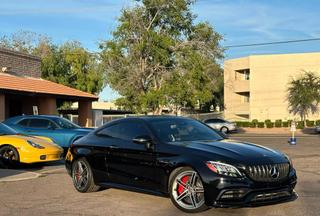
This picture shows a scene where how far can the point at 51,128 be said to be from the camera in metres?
18.7

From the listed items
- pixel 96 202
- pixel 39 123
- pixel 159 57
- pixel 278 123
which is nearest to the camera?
pixel 96 202

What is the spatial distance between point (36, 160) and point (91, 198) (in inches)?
211

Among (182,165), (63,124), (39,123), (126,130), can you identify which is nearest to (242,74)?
(63,124)

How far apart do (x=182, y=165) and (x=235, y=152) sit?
0.83 meters

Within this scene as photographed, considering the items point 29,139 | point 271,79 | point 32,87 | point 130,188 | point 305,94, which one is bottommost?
point 130,188

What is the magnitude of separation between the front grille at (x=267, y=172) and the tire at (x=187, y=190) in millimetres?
778

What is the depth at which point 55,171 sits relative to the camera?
13930 mm

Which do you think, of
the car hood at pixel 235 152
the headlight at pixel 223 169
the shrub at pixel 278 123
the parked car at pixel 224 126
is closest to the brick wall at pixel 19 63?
the parked car at pixel 224 126

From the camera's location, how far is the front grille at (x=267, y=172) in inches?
301

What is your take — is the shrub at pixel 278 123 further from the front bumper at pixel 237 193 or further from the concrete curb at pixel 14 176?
the front bumper at pixel 237 193

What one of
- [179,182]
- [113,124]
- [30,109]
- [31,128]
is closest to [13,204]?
[113,124]

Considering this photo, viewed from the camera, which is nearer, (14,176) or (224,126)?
(14,176)

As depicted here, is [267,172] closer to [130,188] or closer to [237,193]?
[237,193]

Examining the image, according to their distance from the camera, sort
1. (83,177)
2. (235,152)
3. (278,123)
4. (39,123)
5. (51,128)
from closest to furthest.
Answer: (235,152)
(83,177)
(51,128)
(39,123)
(278,123)
